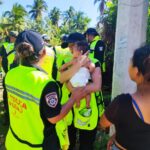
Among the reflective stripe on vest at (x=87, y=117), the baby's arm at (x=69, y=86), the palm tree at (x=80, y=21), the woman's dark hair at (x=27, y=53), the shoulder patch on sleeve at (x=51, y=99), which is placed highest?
the woman's dark hair at (x=27, y=53)

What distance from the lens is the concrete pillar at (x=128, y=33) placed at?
456 centimetres

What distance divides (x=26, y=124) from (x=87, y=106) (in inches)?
53.6

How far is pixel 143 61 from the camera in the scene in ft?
8.32

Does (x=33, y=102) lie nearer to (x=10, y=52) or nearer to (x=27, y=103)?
(x=27, y=103)

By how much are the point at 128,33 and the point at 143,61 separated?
6.96 ft

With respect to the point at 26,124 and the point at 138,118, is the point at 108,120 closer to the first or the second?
the point at 138,118

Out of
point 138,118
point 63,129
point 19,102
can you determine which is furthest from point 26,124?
point 138,118

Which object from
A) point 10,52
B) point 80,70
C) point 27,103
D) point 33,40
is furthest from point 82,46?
point 10,52

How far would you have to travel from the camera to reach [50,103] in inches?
105

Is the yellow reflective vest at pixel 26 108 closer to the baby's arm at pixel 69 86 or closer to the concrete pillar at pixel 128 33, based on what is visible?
the baby's arm at pixel 69 86

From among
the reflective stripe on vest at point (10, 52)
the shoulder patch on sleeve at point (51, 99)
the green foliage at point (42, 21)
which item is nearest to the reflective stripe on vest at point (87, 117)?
the shoulder patch on sleeve at point (51, 99)

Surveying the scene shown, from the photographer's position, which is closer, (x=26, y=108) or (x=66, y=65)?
(x=26, y=108)

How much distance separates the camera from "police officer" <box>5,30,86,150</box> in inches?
105

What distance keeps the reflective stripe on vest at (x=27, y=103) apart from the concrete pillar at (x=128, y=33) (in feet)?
6.94
